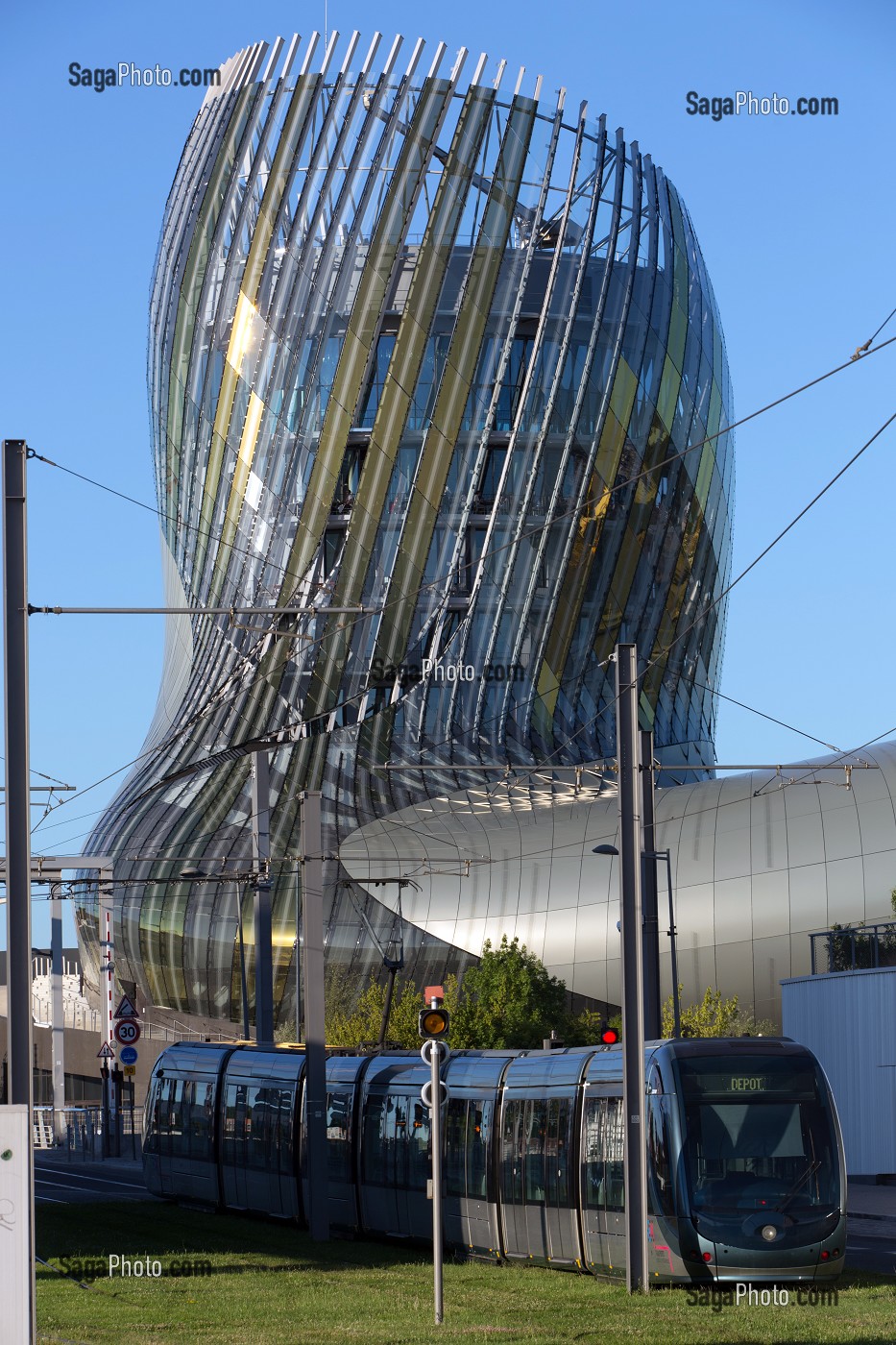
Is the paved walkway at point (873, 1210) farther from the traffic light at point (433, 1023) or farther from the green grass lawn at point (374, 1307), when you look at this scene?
the traffic light at point (433, 1023)

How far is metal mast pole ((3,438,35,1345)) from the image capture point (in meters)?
15.8

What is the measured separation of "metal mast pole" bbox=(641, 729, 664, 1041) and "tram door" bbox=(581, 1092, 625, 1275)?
7.56 metres

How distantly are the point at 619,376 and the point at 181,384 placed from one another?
17.7m

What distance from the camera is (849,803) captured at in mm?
57469

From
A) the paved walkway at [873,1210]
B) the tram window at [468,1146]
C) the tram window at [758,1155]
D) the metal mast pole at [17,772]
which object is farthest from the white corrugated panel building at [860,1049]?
the metal mast pole at [17,772]

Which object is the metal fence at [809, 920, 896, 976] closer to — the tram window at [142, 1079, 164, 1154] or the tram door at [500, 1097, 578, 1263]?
the tram window at [142, 1079, 164, 1154]

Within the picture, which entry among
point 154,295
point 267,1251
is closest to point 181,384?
point 154,295

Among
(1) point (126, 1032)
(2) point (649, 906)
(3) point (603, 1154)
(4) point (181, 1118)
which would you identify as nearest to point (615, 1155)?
(3) point (603, 1154)

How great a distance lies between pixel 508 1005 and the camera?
5384 centimetres

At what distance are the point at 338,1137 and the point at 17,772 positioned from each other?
41.0 ft

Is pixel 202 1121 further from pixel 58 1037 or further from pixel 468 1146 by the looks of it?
pixel 58 1037

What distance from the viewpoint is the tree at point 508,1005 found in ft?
173

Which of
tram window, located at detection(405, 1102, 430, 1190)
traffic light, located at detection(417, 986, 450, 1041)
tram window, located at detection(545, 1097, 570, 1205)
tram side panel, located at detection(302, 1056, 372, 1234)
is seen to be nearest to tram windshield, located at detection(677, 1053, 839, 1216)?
tram window, located at detection(545, 1097, 570, 1205)

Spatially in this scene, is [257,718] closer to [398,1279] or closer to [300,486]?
[300,486]
